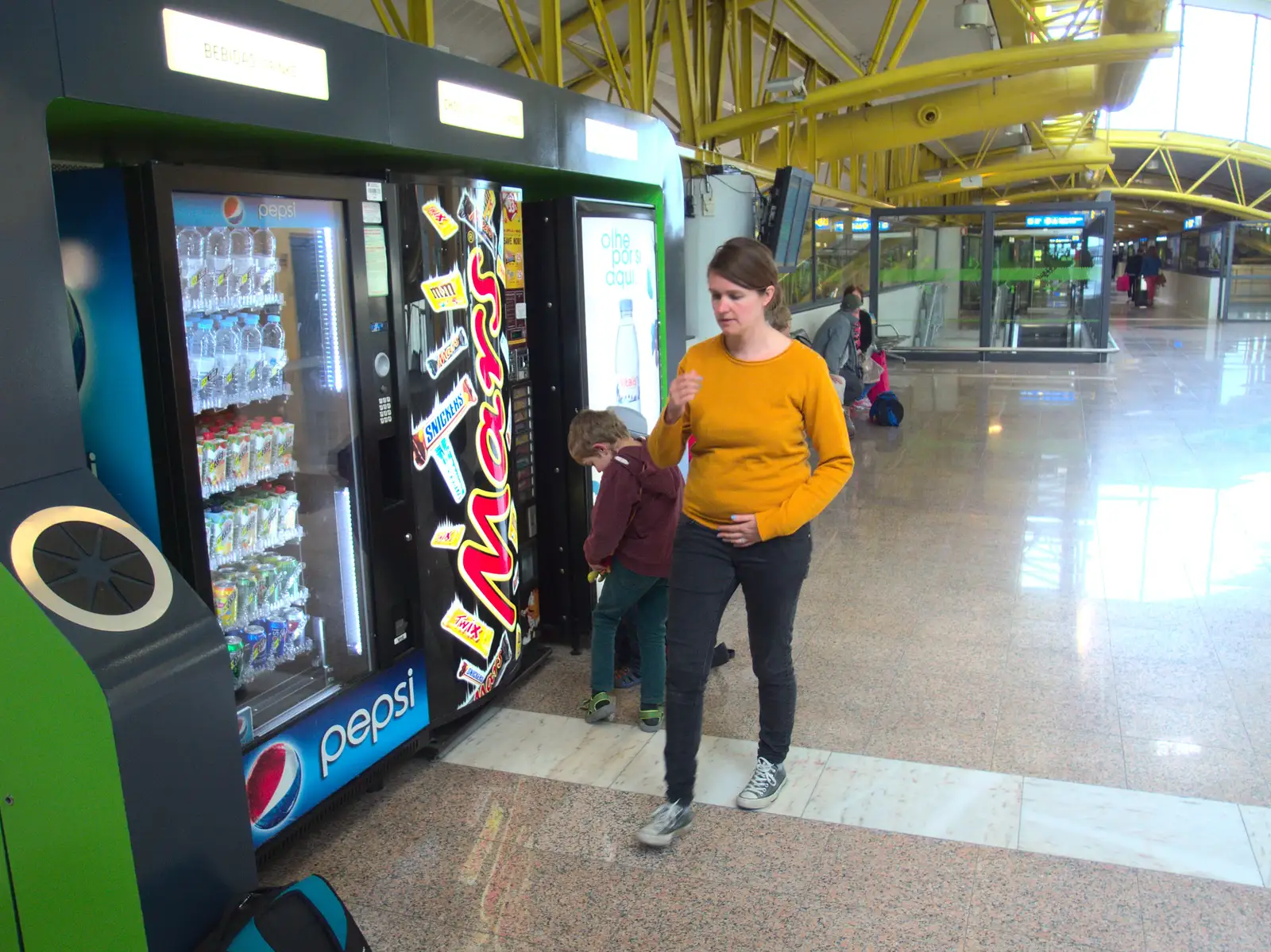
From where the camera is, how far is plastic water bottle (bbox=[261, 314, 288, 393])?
9.66 feet

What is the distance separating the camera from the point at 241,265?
2.84 metres

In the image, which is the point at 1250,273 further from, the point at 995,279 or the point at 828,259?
the point at 828,259

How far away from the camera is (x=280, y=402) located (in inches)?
124

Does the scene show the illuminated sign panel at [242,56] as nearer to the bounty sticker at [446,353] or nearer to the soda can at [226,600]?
the bounty sticker at [446,353]

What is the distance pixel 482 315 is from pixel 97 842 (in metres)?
2.16

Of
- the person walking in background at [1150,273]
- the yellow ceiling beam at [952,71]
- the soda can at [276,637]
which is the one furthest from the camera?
the person walking in background at [1150,273]

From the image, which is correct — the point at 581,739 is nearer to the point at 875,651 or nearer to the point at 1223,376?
the point at 875,651

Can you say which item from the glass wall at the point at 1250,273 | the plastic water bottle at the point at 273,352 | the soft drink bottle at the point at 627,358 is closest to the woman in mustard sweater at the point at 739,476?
the plastic water bottle at the point at 273,352

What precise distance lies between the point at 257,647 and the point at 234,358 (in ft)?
2.66

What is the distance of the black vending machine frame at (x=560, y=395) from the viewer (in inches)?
163

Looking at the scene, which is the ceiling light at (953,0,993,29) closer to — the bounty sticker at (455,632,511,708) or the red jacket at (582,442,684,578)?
the red jacket at (582,442,684,578)

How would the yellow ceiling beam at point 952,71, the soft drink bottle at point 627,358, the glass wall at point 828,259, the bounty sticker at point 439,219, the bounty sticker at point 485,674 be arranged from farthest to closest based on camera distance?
the glass wall at point 828,259
the yellow ceiling beam at point 952,71
the soft drink bottle at point 627,358
the bounty sticker at point 485,674
the bounty sticker at point 439,219

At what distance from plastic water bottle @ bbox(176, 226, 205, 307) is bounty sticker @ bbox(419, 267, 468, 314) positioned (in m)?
0.74

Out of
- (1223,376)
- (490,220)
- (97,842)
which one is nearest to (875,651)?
(490,220)
